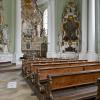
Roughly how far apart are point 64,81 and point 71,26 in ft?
31.1

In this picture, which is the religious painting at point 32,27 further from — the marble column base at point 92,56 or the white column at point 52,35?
the marble column base at point 92,56

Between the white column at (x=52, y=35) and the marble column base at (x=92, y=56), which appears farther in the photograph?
the white column at (x=52, y=35)

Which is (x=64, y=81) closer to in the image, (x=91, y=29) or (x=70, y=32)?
(x=91, y=29)

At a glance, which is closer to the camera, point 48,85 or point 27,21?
point 48,85

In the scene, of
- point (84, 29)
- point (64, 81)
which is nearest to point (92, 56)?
point (84, 29)

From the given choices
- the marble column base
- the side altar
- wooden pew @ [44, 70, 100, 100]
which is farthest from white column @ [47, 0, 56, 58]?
wooden pew @ [44, 70, 100, 100]

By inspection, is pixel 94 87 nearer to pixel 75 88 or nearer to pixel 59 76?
pixel 75 88

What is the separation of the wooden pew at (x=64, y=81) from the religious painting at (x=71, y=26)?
28.2ft

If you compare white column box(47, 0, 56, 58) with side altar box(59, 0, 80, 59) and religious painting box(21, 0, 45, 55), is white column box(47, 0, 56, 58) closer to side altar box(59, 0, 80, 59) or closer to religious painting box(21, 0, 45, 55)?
side altar box(59, 0, 80, 59)

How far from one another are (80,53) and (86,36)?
1.19 meters

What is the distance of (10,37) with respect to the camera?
42.5 ft

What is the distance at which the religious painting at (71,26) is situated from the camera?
12.9m

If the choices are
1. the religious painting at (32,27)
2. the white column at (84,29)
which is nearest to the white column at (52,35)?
the white column at (84,29)

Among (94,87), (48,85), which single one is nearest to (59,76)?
(48,85)
